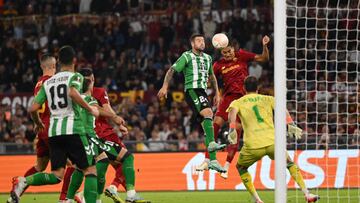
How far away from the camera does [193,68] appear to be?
14.1 m

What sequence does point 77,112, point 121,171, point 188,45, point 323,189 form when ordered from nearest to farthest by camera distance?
point 77,112, point 121,171, point 323,189, point 188,45

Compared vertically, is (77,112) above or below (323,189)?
above

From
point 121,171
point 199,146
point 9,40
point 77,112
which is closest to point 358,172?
point 199,146

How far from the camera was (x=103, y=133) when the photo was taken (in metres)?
12.5

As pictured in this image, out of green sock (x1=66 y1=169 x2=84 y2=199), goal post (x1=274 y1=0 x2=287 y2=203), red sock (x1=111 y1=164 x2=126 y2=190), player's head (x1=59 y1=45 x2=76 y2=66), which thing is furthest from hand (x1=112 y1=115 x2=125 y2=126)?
goal post (x1=274 y1=0 x2=287 y2=203)

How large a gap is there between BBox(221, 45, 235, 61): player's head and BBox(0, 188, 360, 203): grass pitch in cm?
226

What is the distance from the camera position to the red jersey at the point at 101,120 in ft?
40.5

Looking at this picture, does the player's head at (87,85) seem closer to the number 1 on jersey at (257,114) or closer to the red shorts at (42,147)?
the red shorts at (42,147)

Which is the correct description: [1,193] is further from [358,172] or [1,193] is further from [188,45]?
[188,45]

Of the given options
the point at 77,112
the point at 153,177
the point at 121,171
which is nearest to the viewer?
the point at 77,112

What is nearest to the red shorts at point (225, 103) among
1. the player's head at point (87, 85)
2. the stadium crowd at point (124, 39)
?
the player's head at point (87, 85)

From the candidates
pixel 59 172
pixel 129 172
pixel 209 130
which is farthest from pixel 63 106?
pixel 209 130

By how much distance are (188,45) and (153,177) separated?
307 inches

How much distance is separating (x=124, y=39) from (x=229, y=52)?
40.7 ft
